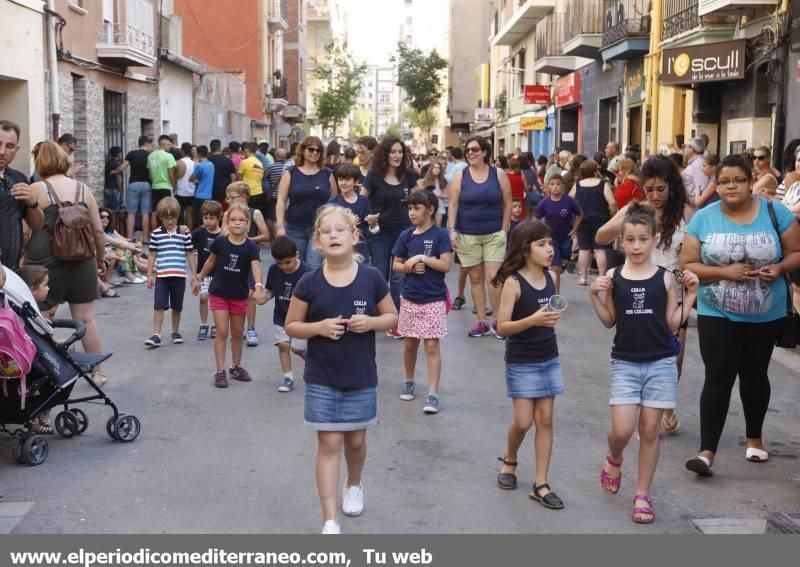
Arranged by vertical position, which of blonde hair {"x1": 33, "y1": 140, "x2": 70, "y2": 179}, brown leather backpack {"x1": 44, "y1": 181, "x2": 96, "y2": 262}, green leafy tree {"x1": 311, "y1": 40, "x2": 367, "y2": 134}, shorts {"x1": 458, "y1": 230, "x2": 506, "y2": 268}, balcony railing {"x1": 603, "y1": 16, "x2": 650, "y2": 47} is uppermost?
green leafy tree {"x1": 311, "y1": 40, "x2": 367, "y2": 134}

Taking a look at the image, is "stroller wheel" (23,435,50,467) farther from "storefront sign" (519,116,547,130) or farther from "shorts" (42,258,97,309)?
"storefront sign" (519,116,547,130)

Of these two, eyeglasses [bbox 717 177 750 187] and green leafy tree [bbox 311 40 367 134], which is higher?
green leafy tree [bbox 311 40 367 134]

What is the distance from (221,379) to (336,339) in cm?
374

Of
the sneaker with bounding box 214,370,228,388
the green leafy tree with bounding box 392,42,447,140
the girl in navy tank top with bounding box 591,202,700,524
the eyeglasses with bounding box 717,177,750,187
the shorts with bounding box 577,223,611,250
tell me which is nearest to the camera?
the girl in navy tank top with bounding box 591,202,700,524

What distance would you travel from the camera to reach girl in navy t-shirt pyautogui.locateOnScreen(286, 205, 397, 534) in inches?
190

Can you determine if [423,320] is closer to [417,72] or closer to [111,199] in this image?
[111,199]

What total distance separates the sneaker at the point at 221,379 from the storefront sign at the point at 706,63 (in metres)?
11.9

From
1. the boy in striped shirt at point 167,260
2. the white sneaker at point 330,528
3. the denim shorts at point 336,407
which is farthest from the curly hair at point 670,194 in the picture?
the boy in striped shirt at point 167,260

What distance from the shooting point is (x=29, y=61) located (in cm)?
1767

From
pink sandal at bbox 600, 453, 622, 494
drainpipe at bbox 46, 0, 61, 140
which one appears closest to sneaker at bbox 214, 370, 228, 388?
pink sandal at bbox 600, 453, 622, 494

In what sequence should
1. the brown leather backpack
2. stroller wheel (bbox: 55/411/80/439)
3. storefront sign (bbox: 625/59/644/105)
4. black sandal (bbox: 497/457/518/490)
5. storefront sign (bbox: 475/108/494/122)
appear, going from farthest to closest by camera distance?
storefront sign (bbox: 475/108/494/122)
storefront sign (bbox: 625/59/644/105)
the brown leather backpack
stroller wheel (bbox: 55/411/80/439)
black sandal (bbox: 497/457/518/490)

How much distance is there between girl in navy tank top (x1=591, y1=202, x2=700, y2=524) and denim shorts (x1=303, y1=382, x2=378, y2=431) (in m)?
1.33

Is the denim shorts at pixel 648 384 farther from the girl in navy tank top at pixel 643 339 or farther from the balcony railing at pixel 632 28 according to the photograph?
the balcony railing at pixel 632 28

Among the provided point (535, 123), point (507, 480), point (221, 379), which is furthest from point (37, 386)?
point (535, 123)
